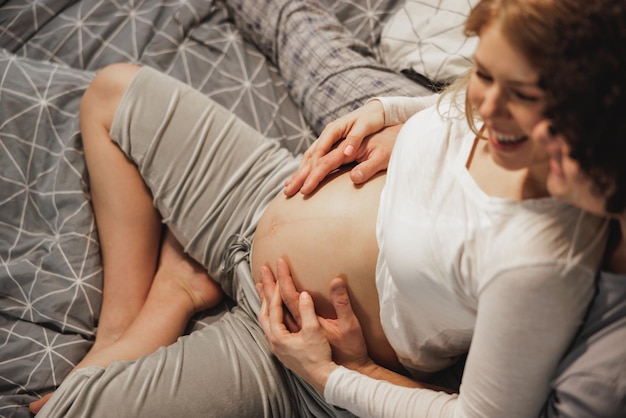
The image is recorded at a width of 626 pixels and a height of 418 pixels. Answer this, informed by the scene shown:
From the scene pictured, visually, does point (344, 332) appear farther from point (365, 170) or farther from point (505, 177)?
point (505, 177)

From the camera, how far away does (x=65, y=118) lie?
1.33 m

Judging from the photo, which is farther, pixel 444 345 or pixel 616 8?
pixel 444 345

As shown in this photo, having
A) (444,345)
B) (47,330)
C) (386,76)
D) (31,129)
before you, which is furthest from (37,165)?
(444,345)

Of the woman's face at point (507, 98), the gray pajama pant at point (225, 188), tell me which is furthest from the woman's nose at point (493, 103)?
the gray pajama pant at point (225, 188)

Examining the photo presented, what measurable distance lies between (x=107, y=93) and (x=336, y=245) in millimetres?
595

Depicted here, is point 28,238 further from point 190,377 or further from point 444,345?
point 444,345

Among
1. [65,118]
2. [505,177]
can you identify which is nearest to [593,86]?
[505,177]

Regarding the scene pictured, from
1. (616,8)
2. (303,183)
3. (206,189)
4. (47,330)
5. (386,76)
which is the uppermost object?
(616,8)

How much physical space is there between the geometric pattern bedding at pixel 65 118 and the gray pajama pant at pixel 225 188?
82 mm

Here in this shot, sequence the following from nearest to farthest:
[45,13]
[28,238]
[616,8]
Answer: [616,8], [28,238], [45,13]

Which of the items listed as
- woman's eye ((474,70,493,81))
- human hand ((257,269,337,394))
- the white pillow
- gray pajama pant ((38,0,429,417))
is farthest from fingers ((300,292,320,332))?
the white pillow

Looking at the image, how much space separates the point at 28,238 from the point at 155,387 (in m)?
0.50

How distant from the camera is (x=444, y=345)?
85cm

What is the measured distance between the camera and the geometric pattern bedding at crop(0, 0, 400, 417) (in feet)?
3.76
